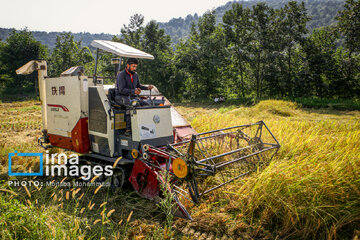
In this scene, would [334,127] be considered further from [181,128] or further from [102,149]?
[102,149]

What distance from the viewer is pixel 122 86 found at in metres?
5.18

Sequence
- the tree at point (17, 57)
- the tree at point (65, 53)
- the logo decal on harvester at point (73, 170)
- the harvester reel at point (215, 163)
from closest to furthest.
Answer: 1. the harvester reel at point (215, 163)
2. the logo decal on harvester at point (73, 170)
3. the tree at point (65, 53)
4. the tree at point (17, 57)

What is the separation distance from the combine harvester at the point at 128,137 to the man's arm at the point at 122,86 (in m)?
0.22

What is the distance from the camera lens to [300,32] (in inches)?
772

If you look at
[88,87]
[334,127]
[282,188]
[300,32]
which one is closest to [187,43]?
[300,32]

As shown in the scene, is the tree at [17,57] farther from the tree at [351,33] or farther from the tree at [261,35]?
the tree at [351,33]

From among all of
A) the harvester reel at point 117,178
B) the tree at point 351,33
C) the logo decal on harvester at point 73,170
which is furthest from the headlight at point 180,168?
the tree at point 351,33

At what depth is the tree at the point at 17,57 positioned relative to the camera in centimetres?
3206

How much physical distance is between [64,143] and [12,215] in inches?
112

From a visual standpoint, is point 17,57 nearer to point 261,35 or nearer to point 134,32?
point 134,32

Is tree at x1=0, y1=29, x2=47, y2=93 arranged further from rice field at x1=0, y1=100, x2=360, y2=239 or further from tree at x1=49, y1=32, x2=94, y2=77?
rice field at x1=0, y1=100, x2=360, y2=239

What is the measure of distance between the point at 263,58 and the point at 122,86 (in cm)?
1819

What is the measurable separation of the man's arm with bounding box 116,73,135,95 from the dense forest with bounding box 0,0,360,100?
13.8 metres

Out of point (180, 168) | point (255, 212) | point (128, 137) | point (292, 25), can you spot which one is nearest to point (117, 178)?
point (128, 137)
